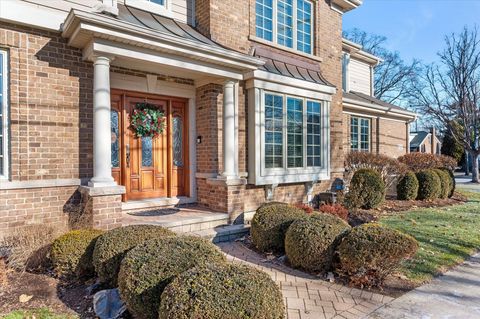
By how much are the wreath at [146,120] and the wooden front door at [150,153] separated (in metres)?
0.09

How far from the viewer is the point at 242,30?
7.88 meters

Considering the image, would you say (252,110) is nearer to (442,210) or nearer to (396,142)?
(442,210)

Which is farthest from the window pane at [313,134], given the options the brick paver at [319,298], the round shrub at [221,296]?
the round shrub at [221,296]

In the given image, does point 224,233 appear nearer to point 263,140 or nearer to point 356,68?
point 263,140

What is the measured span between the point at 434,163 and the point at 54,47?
46.6 ft

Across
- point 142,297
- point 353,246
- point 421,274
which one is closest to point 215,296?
point 142,297

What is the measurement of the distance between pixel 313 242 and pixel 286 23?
660cm

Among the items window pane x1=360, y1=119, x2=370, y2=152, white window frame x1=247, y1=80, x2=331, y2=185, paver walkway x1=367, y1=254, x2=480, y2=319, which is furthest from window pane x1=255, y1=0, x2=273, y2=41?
window pane x1=360, y1=119, x2=370, y2=152

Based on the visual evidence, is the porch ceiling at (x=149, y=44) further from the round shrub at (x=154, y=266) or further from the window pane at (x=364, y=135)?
the window pane at (x=364, y=135)

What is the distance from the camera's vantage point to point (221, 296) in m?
2.51

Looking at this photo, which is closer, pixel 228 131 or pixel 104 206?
pixel 104 206

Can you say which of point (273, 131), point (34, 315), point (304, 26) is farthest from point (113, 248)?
point (304, 26)

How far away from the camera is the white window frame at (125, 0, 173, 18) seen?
673cm

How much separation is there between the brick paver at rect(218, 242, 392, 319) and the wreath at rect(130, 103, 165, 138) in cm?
382
